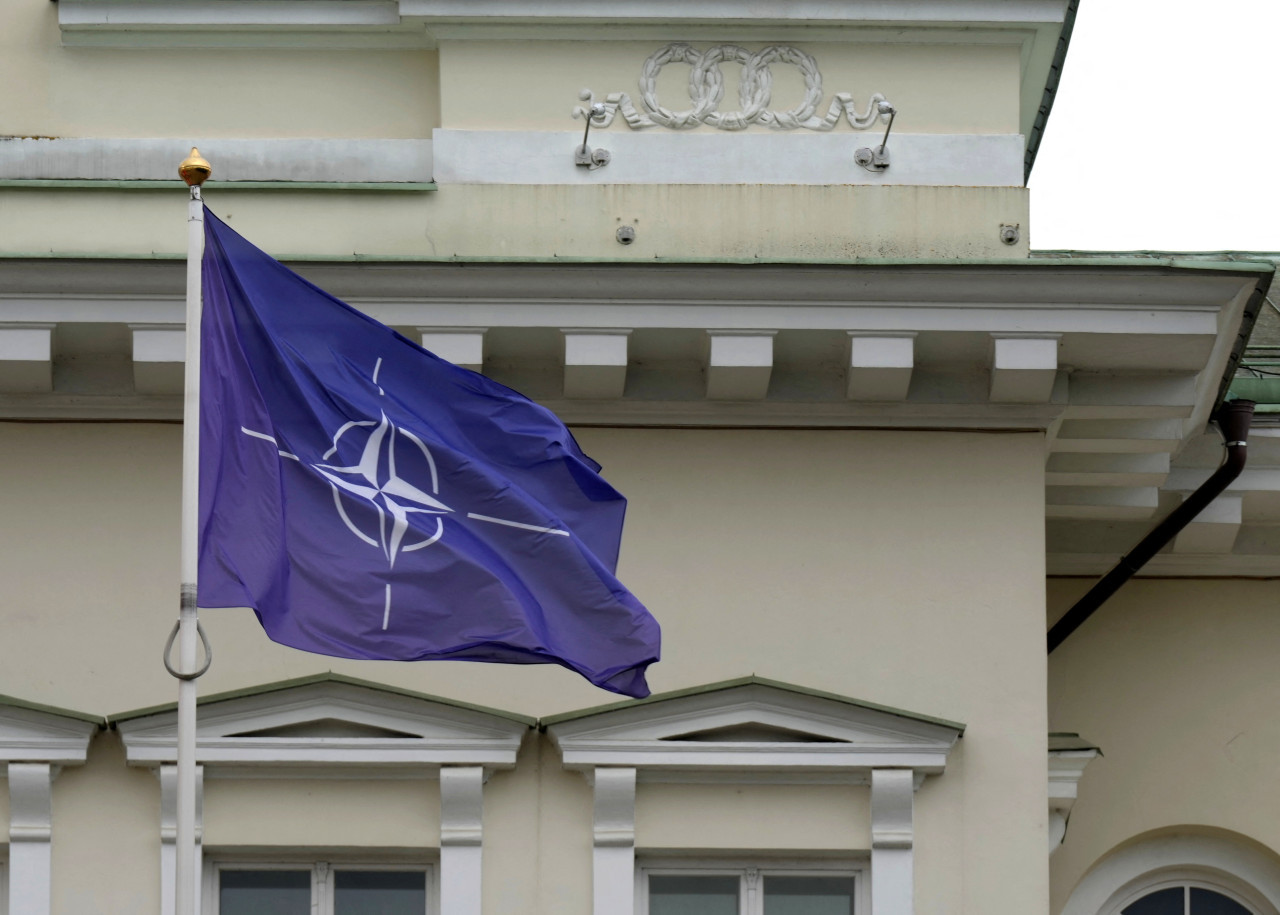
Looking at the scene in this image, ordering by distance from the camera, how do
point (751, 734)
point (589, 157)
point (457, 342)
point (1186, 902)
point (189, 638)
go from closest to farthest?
1. point (189, 638)
2. point (751, 734)
3. point (457, 342)
4. point (589, 157)
5. point (1186, 902)

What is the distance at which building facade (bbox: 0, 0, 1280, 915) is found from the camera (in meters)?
10.5

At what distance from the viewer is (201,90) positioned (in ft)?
38.9

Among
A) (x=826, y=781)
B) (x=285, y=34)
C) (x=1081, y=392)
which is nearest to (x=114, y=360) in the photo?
(x=285, y=34)

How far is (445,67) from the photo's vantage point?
1165 cm

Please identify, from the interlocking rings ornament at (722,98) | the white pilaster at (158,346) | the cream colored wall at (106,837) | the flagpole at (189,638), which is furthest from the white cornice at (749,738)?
the interlocking rings ornament at (722,98)

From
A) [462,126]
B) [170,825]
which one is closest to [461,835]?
[170,825]

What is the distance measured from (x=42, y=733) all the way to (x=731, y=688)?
312 cm

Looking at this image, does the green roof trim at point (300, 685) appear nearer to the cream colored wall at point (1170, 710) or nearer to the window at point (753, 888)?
the window at point (753, 888)

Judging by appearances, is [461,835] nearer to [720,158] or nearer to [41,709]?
[41,709]

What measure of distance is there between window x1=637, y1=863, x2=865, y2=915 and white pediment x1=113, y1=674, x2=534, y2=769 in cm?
95

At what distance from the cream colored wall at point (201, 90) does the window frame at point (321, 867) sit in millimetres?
3660

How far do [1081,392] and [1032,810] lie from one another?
2.03m

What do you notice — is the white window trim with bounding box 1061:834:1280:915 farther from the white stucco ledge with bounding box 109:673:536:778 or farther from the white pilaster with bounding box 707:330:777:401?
the white stucco ledge with bounding box 109:673:536:778

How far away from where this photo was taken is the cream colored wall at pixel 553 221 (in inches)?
441
